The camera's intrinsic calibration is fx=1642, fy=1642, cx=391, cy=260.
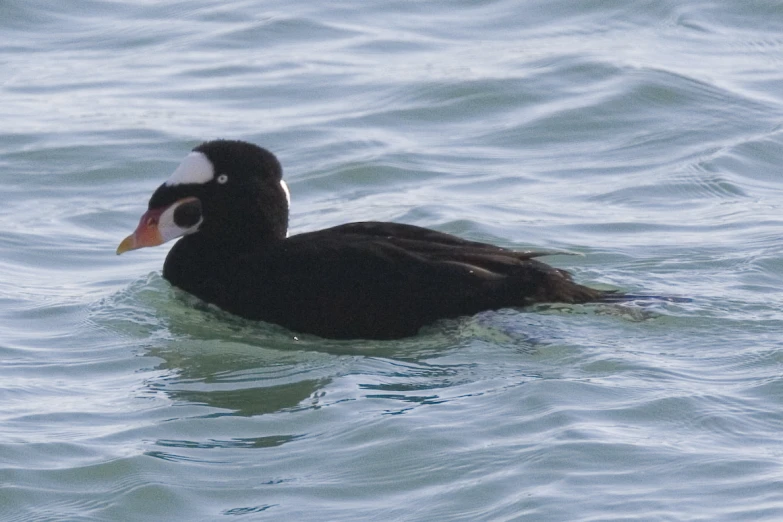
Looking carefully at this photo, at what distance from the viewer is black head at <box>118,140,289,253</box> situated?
25.9 feet

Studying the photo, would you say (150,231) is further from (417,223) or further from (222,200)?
(417,223)

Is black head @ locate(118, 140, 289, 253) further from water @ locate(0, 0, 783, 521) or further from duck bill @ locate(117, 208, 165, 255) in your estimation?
water @ locate(0, 0, 783, 521)

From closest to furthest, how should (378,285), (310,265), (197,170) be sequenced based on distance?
(378,285) < (310,265) < (197,170)

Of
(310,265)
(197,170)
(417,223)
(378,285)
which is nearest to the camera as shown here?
(378,285)

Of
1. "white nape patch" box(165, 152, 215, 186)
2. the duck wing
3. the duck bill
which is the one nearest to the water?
the duck wing

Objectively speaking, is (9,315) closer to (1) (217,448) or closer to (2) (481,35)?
(1) (217,448)

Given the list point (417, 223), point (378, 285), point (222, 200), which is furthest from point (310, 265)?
point (417, 223)

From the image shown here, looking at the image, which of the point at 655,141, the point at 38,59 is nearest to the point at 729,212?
the point at 655,141

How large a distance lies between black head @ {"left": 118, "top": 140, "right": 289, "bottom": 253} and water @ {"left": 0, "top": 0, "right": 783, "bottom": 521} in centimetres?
38

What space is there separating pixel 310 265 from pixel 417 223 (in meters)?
2.28

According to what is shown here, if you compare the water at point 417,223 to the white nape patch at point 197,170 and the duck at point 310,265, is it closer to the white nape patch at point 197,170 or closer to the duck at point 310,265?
the duck at point 310,265

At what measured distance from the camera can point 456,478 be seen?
228 inches

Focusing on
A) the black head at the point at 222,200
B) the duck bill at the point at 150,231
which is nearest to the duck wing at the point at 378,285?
the black head at the point at 222,200

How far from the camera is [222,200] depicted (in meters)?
7.92
